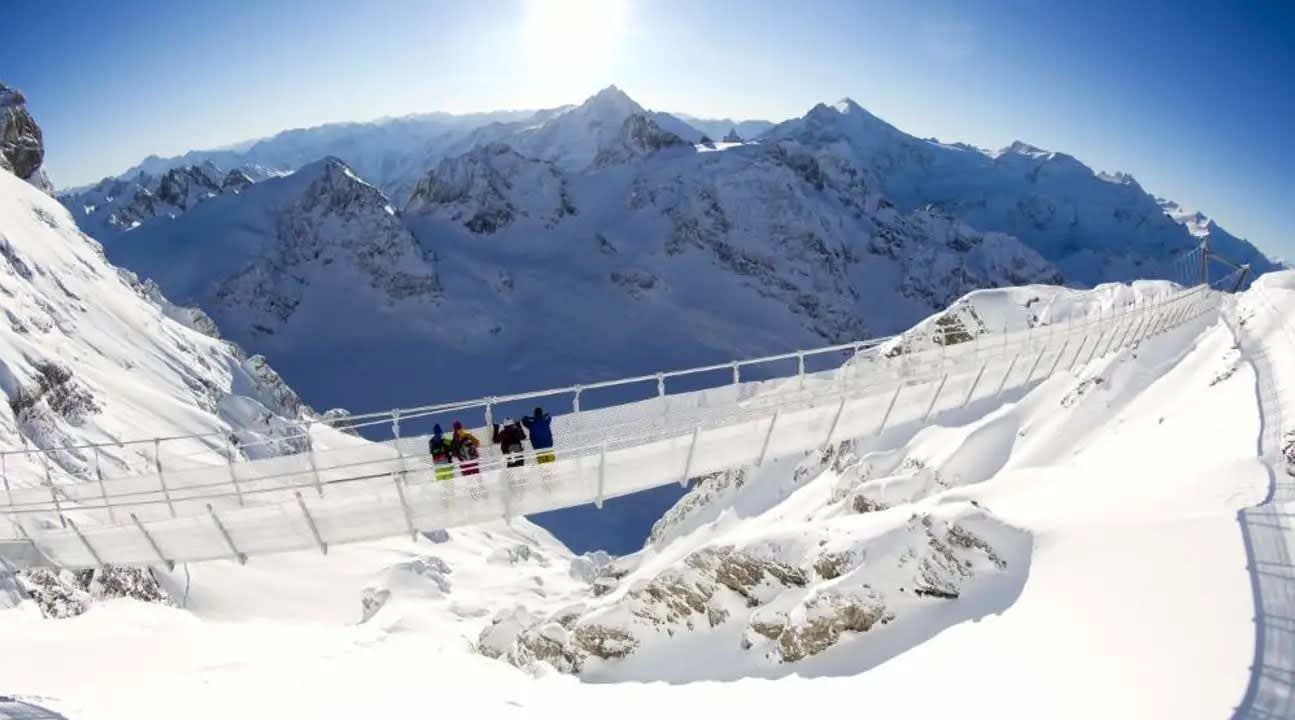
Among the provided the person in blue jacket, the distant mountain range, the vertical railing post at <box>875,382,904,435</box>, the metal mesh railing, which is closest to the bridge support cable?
the metal mesh railing

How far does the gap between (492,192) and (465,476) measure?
568 ft

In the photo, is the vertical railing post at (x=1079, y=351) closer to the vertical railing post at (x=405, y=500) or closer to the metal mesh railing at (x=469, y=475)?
the metal mesh railing at (x=469, y=475)

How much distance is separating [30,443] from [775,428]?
32787 mm

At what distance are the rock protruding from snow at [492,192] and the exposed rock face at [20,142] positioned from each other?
9042 centimetres

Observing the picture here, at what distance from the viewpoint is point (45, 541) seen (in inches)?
583

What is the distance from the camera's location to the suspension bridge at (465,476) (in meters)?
14.1

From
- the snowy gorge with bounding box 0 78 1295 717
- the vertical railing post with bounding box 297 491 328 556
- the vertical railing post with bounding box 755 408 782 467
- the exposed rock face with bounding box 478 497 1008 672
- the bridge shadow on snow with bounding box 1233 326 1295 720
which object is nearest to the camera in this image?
the bridge shadow on snow with bounding box 1233 326 1295 720

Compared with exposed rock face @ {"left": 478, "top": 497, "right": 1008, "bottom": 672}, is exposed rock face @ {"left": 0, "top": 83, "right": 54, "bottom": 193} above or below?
above

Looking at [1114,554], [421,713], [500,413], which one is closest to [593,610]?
[421,713]

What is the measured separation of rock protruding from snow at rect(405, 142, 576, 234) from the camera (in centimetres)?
17988

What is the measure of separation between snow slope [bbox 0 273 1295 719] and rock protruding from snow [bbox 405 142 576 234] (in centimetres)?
14725

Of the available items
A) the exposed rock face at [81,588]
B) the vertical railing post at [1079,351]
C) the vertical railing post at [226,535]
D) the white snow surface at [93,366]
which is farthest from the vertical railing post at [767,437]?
the white snow surface at [93,366]

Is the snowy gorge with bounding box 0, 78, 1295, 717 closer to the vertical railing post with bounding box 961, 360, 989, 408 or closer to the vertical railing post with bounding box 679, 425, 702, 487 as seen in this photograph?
the vertical railing post with bounding box 961, 360, 989, 408

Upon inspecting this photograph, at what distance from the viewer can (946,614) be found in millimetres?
19484
